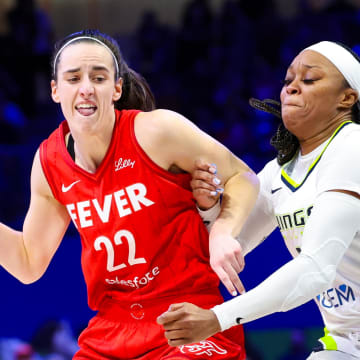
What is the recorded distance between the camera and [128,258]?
8.14ft

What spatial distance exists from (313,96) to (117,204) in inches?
31.9

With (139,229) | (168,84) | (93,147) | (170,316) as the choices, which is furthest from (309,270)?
(168,84)

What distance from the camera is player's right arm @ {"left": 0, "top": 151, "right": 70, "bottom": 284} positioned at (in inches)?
107

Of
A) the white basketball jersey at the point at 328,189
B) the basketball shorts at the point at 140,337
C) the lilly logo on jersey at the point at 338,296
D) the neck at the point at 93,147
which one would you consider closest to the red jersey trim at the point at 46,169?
the neck at the point at 93,147

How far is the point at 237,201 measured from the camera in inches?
97.9

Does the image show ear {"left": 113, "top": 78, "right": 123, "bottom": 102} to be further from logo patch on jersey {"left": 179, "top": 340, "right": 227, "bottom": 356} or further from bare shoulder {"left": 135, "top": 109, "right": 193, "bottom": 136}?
logo patch on jersey {"left": 179, "top": 340, "right": 227, "bottom": 356}

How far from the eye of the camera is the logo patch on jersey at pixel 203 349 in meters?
2.31

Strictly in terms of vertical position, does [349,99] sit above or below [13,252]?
above

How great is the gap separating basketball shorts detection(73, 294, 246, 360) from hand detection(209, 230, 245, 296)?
0.29m

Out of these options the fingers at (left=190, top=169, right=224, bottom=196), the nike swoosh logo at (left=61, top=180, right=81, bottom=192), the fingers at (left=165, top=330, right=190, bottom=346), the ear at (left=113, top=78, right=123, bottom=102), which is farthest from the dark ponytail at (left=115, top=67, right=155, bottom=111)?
the fingers at (left=165, top=330, right=190, bottom=346)

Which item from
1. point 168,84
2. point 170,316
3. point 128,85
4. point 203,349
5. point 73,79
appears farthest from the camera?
point 168,84

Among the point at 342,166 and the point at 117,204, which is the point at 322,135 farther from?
the point at 117,204

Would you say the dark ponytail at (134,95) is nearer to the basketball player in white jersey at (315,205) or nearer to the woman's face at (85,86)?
the woman's face at (85,86)

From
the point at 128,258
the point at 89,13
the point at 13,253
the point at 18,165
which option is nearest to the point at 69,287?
the point at 18,165
